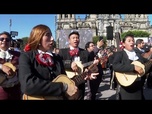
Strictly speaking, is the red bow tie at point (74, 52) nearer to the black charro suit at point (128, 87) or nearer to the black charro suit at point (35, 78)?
the black charro suit at point (128, 87)

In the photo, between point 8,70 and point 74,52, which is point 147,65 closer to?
point 74,52

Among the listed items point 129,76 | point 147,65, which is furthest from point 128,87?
point 147,65

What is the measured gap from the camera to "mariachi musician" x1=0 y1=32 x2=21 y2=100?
3643mm

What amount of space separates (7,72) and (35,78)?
47.1 inches

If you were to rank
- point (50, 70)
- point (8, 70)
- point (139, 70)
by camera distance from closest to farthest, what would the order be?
1. point (50, 70)
2. point (8, 70)
3. point (139, 70)

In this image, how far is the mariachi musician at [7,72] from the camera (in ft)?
12.0

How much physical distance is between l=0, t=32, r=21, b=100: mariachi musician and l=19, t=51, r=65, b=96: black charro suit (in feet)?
3.40

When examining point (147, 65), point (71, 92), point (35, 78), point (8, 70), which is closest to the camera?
point (35, 78)

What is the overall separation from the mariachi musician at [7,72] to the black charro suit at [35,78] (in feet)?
3.40

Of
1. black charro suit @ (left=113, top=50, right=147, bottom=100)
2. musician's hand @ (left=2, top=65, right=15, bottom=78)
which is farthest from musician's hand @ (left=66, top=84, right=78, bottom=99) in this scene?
black charro suit @ (left=113, top=50, right=147, bottom=100)

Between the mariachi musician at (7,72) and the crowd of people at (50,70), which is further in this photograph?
the mariachi musician at (7,72)

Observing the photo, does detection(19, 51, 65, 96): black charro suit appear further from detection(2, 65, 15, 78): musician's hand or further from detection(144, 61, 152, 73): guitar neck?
detection(144, 61, 152, 73): guitar neck

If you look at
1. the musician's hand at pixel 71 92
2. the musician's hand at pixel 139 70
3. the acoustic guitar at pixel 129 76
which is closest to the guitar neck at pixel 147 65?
the acoustic guitar at pixel 129 76

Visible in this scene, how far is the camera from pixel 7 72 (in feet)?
11.8
